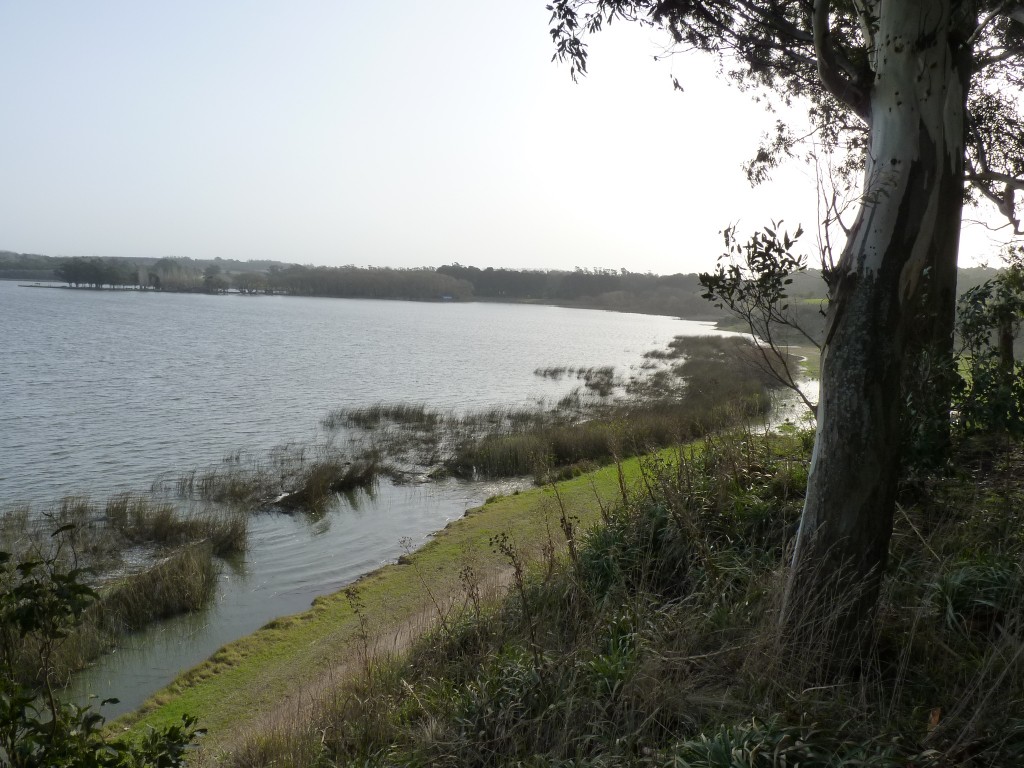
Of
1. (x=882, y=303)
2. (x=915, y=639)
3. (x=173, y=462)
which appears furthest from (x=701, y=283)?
(x=173, y=462)

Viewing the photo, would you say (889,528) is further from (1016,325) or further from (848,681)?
(1016,325)

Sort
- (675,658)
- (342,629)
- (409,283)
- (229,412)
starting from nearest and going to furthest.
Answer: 1. (675,658)
2. (342,629)
3. (229,412)
4. (409,283)

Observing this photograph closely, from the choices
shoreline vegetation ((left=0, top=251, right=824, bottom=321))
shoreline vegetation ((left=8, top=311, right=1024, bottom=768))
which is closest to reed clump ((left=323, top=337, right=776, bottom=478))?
shoreline vegetation ((left=8, top=311, right=1024, bottom=768))

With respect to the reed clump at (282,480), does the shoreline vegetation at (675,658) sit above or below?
above

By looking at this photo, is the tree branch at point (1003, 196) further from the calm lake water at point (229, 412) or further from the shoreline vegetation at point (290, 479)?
the calm lake water at point (229, 412)

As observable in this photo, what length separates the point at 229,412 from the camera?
2480cm

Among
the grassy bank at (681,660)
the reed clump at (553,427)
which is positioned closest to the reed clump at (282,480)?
the reed clump at (553,427)

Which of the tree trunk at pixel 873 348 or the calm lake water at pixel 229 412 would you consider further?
the calm lake water at pixel 229 412

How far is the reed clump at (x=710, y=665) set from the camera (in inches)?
129

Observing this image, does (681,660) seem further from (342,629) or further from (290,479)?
(290,479)

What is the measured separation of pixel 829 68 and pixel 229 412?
77.4ft

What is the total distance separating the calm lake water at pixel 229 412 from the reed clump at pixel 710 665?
4.15 m

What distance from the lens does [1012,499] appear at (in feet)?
18.9

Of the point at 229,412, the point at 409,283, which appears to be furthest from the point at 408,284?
the point at 229,412
